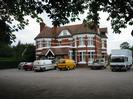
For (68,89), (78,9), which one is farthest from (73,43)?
(78,9)

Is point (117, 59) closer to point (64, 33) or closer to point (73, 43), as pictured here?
point (73, 43)

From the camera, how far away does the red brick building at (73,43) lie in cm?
5378

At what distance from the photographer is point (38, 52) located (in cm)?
6119

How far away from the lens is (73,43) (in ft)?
185

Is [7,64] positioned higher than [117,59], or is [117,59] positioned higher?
[117,59]

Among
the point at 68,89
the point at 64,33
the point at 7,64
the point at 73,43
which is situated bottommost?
the point at 68,89

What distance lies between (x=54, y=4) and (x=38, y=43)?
158ft

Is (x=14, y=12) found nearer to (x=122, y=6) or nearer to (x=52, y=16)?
(x=52, y=16)

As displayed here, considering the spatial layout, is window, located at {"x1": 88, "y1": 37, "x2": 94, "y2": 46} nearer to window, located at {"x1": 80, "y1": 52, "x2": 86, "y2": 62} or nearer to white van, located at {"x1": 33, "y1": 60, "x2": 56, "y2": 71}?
window, located at {"x1": 80, "y1": 52, "x2": 86, "y2": 62}

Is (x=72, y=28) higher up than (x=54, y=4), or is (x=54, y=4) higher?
(x=72, y=28)

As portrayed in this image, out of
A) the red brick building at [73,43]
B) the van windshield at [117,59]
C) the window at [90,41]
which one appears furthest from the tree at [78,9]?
the window at [90,41]

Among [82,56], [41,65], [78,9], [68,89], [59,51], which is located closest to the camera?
[78,9]

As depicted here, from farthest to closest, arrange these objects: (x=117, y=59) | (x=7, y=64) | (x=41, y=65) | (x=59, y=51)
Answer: (x=7, y=64) → (x=59, y=51) → (x=41, y=65) → (x=117, y=59)

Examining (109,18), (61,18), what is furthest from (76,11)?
(109,18)
